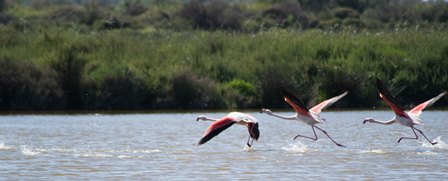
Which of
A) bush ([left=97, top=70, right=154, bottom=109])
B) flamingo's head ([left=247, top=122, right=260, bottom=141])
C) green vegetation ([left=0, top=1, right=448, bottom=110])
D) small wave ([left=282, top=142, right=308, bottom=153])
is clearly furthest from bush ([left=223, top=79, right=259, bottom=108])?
flamingo's head ([left=247, top=122, right=260, bottom=141])

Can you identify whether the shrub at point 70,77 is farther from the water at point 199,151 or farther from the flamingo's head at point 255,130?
the flamingo's head at point 255,130

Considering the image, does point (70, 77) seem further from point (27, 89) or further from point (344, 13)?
point (344, 13)

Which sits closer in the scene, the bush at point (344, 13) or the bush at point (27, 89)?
→ the bush at point (27, 89)

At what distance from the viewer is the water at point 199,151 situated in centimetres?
1700

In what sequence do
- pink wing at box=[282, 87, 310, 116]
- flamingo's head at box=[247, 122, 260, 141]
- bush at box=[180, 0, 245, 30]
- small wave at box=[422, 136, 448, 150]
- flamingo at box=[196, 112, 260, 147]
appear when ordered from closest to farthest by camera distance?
flamingo at box=[196, 112, 260, 147] < flamingo's head at box=[247, 122, 260, 141] < pink wing at box=[282, 87, 310, 116] < small wave at box=[422, 136, 448, 150] < bush at box=[180, 0, 245, 30]

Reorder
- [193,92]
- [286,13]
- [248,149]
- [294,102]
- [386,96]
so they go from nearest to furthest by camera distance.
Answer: [386,96] < [294,102] < [248,149] < [193,92] < [286,13]

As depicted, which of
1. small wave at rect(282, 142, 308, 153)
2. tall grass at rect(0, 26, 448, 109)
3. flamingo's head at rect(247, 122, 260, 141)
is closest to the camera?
flamingo's head at rect(247, 122, 260, 141)

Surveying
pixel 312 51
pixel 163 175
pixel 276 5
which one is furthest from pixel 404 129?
pixel 276 5

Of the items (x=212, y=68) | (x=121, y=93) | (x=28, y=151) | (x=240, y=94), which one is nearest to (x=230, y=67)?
(x=212, y=68)

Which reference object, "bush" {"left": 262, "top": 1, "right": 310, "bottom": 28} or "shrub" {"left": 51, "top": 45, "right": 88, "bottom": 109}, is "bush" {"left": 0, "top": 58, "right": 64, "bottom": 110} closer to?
"shrub" {"left": 51, "top": 45, "right": 88, "bottom": 109}

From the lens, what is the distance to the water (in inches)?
669

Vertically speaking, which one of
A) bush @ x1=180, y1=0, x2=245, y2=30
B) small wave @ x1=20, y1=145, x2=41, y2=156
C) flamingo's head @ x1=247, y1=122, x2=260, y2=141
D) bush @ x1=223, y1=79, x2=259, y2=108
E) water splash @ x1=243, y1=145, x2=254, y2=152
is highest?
bush @ x1=180, y1=0, x2=245, y2=30

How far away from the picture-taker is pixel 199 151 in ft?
67.3

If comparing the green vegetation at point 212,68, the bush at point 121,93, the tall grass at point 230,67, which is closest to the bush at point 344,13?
the green vegetation at point 212,68
